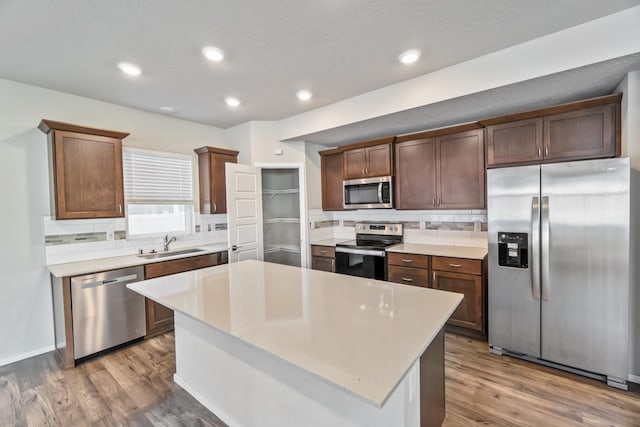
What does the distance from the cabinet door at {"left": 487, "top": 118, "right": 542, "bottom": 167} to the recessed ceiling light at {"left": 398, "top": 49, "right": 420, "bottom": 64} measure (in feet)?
3.67

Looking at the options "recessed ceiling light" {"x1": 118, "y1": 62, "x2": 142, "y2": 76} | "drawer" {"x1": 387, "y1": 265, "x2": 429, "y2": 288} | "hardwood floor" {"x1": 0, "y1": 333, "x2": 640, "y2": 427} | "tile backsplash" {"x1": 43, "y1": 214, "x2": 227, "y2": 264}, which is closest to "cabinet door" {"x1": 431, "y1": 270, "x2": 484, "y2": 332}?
"drawer" {"x1": 387, "y1": 265, "x2": 429, "y2": 288}

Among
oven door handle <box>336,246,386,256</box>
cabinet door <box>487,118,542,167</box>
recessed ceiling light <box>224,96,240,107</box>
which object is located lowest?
oven door handle <box>336,246,386,256</box>

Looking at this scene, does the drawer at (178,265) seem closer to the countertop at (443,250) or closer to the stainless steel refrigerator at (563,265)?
the countertop at (443,250)

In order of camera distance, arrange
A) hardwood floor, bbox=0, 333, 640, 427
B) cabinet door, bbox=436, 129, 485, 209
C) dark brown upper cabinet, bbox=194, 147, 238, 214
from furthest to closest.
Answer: dark brown upper cabinet, bbox=194, 147, 238, 214
cabinet door, bbox=436, 129, 485, 209
hardwood floor, bbox=0, 333, 640, 427

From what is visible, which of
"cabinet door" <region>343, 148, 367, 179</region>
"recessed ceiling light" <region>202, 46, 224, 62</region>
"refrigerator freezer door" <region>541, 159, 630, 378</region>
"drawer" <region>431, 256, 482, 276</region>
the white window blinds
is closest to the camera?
"refrigerator freezer door" <region>541, 159, 630, 378</region>

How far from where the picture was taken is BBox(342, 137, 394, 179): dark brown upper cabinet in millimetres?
3779

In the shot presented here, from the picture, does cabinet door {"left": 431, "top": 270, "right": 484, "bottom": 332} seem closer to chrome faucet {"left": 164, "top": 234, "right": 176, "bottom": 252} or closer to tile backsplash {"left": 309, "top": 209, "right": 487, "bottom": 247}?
tile backsplash {"left": 309, "top": 209, "right": 487, "bottom": 247}

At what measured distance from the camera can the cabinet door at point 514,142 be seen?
269 centimetres

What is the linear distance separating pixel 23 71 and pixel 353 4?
2.92m

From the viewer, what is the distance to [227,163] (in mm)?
3758

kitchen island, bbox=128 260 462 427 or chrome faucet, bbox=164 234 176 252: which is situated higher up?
chrome faucet, bbox=164 234 176 252

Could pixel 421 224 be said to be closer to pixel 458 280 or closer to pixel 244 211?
pixel 458 280

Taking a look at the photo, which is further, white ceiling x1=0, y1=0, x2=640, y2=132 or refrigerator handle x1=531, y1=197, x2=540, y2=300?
refrigerator handle x1=531, y1=197, x2=540, y2=300

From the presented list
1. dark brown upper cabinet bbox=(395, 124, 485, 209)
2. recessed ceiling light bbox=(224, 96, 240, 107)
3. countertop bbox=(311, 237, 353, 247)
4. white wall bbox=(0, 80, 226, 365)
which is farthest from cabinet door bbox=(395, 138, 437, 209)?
white wall bbox=(0, 80, 226, 365)
